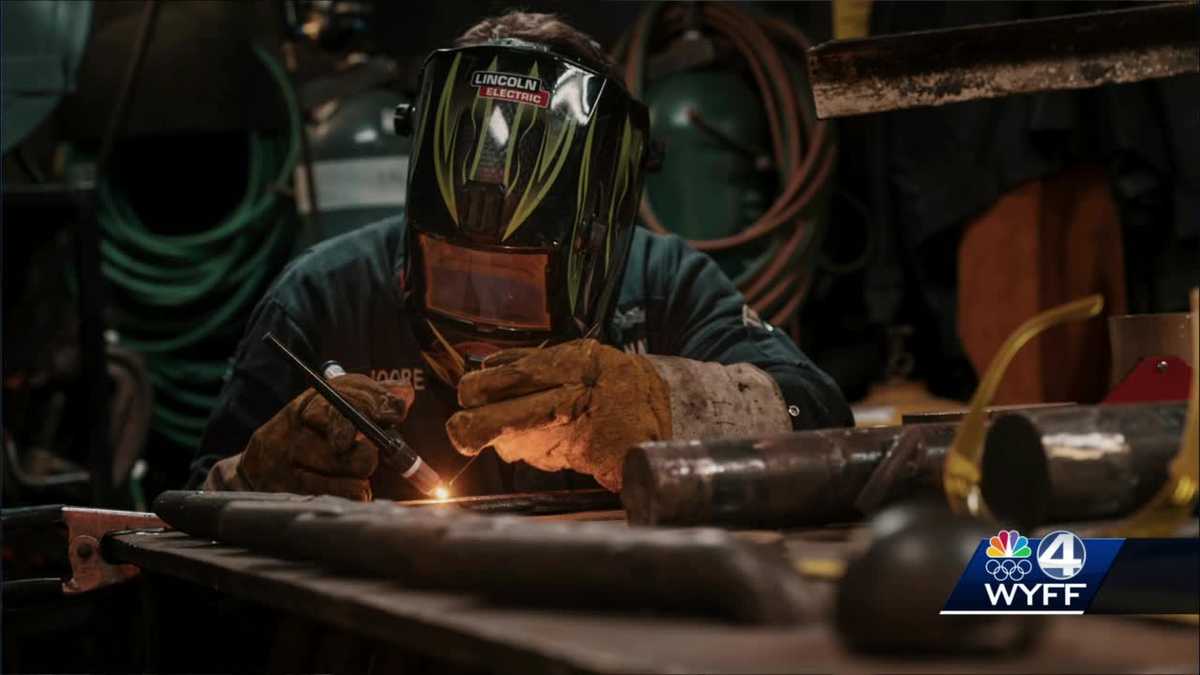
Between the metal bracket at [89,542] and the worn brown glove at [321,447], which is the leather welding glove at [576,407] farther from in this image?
the metal bracket at [89,542]

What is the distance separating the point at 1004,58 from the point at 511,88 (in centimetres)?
87

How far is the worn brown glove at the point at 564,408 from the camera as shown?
5.90ft

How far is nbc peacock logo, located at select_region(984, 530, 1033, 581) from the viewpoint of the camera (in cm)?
98

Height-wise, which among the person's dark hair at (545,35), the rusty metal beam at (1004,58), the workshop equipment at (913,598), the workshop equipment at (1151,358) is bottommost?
the workshop equipment at (1151,358)

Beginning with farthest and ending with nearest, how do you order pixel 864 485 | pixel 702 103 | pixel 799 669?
1. pixel 702 103
2. pixel 864 485
3. pixel 799 669

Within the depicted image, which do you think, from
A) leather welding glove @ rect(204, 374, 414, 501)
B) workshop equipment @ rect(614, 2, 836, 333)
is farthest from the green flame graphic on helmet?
workshop equipment @ rect(614, 2, 836, 333)

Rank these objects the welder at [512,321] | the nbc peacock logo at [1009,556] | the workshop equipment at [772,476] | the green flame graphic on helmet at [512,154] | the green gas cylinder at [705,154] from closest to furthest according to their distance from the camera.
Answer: the nbc peacock logo at [1009,556] < the workshop equipment at [772,476] < the welder at [512,321] < the green flame graphic on helmet at [512,154] < the green gas cylinder at [705,154]

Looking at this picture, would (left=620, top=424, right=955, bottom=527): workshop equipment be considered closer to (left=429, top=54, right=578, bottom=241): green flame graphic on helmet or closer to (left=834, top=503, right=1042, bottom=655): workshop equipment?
(left=834, top=503, right=1042, bottom=655): workshop equipment

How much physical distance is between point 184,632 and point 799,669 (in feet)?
4.85

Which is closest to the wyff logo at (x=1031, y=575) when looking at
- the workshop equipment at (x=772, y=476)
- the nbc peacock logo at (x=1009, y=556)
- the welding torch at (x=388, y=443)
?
the nbc peacock logo at (x=1009, y=556)

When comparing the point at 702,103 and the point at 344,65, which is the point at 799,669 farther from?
the point at 344,65

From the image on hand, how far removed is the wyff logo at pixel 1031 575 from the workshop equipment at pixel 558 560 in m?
0.11

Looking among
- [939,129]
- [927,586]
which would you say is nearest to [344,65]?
[939,129]

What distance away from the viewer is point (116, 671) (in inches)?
139
